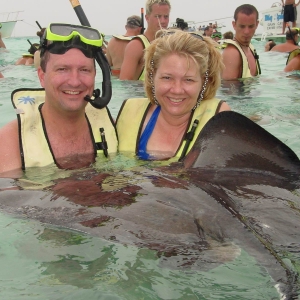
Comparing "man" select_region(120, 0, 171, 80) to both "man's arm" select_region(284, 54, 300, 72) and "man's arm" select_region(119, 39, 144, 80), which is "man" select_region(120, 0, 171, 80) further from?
"man's arm" select_region(284, 54, 300, 72)

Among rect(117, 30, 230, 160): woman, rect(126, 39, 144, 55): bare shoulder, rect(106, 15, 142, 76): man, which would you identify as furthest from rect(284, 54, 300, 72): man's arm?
rect(117, 30, 230, 160): woman

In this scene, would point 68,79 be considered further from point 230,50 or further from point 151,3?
point 151,3

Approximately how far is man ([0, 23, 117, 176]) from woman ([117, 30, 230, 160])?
504 millimetres

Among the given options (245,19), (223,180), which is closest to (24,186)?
(223,180)

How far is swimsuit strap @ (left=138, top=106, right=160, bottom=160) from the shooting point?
5.09 metres

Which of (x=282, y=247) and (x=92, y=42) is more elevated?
(x=92, y=42)

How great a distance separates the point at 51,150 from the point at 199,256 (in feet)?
8.52

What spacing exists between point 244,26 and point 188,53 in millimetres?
5177

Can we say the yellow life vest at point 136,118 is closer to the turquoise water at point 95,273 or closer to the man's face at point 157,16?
the turquoise water at point 95,273

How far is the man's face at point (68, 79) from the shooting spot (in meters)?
4.50

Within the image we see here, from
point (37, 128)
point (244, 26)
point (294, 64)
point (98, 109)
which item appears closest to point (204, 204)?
point (37, 128)

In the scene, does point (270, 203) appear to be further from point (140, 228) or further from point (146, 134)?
point (146, 134)

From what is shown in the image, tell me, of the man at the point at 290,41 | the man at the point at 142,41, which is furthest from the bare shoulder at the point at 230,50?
the man at the point at 290,41

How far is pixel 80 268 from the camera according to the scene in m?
2.81
